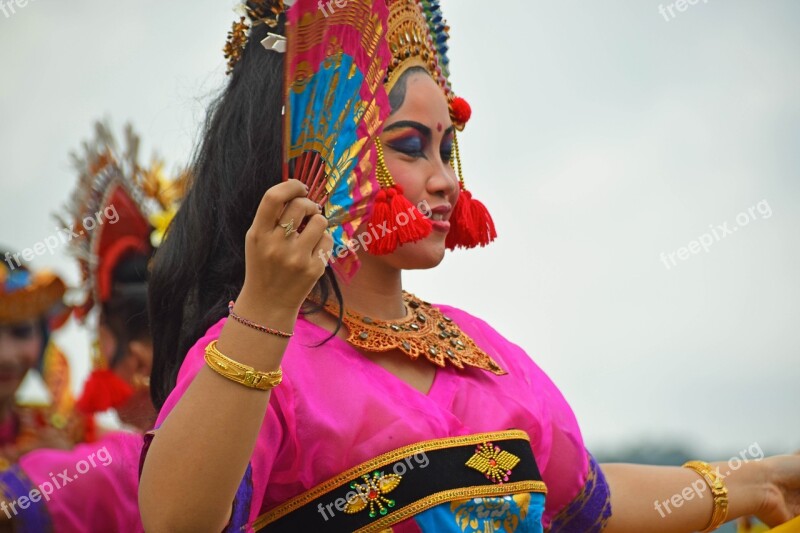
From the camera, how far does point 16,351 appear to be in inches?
180

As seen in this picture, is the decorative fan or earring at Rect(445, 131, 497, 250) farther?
earring at Rect(445, 131, 497, 250)

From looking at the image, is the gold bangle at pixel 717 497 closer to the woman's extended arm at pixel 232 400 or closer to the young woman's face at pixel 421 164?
the young woman's face at pixel 421 164

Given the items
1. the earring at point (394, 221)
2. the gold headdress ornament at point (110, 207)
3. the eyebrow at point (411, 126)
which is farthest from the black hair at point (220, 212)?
the gold headdress ornament at point (110, 207)

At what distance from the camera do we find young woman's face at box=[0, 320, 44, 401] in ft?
14.8

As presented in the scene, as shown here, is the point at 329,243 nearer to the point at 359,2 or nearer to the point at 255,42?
the point at 359,2

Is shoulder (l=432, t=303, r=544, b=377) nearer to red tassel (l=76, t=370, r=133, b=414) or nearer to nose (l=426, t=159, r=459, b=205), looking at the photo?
nose (l=426, t=159, r=459, b=205)

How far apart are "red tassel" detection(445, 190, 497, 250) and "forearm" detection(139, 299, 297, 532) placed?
36.3 inches

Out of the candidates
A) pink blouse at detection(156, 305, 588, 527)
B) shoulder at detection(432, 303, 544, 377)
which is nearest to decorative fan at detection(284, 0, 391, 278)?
pink blouse at detection(156, 305, 588, 527)

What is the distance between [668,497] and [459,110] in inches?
44.6

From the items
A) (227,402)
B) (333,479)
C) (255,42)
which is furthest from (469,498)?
(255,42)

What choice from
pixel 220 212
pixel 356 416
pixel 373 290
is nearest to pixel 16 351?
pixel 220 212

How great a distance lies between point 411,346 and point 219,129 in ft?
2.27

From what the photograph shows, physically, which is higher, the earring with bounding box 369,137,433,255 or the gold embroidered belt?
the earring with bounding box 369,137,433,255

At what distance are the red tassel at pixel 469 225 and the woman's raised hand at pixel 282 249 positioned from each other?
0.89 m
